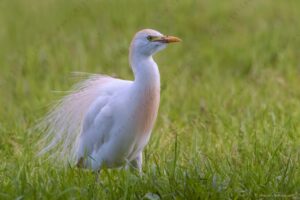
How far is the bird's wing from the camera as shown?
616 centimetres

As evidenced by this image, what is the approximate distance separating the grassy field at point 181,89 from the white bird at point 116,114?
0.18 meters

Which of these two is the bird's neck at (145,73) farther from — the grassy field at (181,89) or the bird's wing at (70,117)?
the grassy field at (181,89)

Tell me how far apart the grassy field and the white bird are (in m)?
0.18

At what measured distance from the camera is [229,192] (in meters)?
5.19

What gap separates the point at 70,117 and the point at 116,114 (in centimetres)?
60

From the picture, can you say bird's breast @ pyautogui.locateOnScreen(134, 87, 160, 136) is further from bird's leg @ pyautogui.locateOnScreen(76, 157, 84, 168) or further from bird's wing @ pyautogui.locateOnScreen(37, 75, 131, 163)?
bird's leg @ pyautogui.locateOnScreen(76, 157, 84, 168)

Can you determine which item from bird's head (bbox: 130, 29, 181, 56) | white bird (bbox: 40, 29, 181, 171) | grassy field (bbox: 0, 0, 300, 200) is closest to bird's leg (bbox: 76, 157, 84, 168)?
white bird (bbox: 40, 29, 181, 171)

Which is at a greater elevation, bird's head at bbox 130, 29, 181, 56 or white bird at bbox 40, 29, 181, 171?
bird's head at bbox 130, 29, 181, 56

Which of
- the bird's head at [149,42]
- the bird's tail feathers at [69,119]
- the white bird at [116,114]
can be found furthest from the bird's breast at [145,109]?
the bird's tail feathers at [69,119]

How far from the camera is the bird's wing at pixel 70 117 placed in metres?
6.16

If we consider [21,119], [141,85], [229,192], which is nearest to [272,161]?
[229,192]

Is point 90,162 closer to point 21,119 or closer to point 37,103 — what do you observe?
point 21,119

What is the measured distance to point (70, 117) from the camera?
6.26 m

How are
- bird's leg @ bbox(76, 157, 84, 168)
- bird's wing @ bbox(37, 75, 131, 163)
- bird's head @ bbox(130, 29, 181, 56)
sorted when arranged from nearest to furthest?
bird's head @ bbox(130, 29, 181, 56) < bird's leg @ bbox(76, 157, 84, 168) < bird's wing @ bbox(37, 75, 131, 163)
